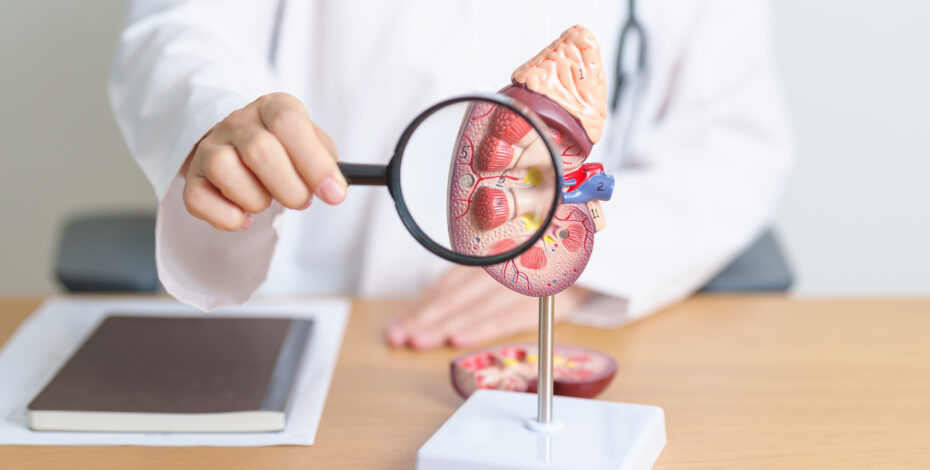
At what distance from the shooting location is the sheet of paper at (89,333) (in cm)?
66

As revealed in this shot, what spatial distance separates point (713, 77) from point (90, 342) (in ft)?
2.59

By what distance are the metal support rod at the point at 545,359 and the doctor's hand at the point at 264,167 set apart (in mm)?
156

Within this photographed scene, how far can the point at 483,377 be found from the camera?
28.1 inches

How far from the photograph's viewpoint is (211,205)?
564 millimetres

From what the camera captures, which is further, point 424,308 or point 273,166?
point 424,308

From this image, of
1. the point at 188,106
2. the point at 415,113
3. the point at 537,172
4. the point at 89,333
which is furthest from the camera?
the point at 415,113

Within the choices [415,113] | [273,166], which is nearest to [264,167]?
[273,166]

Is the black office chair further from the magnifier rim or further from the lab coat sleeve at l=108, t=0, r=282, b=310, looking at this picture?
the magnifier rim

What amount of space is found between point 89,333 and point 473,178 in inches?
20.5

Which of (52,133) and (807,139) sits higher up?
(807,139)

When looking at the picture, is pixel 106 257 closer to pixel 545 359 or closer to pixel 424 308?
pixel 424 308

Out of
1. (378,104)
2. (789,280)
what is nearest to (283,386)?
(378,104)

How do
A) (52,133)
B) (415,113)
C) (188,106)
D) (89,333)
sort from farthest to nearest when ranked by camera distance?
(52,133), (415,113), (89,333), (188,106)

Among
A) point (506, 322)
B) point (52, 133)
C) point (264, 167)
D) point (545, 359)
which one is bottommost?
point (52, 133)
